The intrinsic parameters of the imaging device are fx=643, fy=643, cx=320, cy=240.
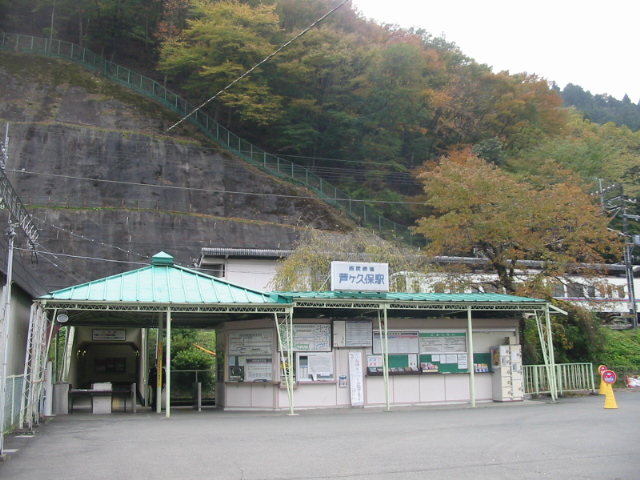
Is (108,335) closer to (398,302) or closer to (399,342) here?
(399,342)

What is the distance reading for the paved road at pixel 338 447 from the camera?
29.9 ft

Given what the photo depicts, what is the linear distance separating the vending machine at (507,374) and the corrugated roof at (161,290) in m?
8.32

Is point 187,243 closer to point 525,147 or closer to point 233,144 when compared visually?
point 233,144

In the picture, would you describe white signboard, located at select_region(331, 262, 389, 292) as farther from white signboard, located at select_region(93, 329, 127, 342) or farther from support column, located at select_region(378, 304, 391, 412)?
white signboard, located at select_region(93, 329, 127, 342)

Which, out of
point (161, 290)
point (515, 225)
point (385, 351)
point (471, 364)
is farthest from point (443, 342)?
point (161, 290)

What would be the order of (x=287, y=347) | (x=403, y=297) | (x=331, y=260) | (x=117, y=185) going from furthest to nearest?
(x=117, y=185) < (x=331, y=260) < (x=403, y=297) < (x=287, y=347)

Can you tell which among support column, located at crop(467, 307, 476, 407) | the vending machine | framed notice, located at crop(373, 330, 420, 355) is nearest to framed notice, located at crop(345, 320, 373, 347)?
framed notice, located at crop(373, 330, 420, 355)

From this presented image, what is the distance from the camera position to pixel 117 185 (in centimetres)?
4225

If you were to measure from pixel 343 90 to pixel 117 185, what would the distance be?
766 inches

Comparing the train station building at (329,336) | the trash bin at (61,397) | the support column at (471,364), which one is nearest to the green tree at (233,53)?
the train station building at (329,336)

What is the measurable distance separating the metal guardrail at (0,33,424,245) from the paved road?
29823 millimetres

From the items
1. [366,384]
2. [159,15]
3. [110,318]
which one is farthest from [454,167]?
[159,15]

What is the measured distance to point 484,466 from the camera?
31.3ft

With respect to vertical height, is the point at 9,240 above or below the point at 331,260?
below
